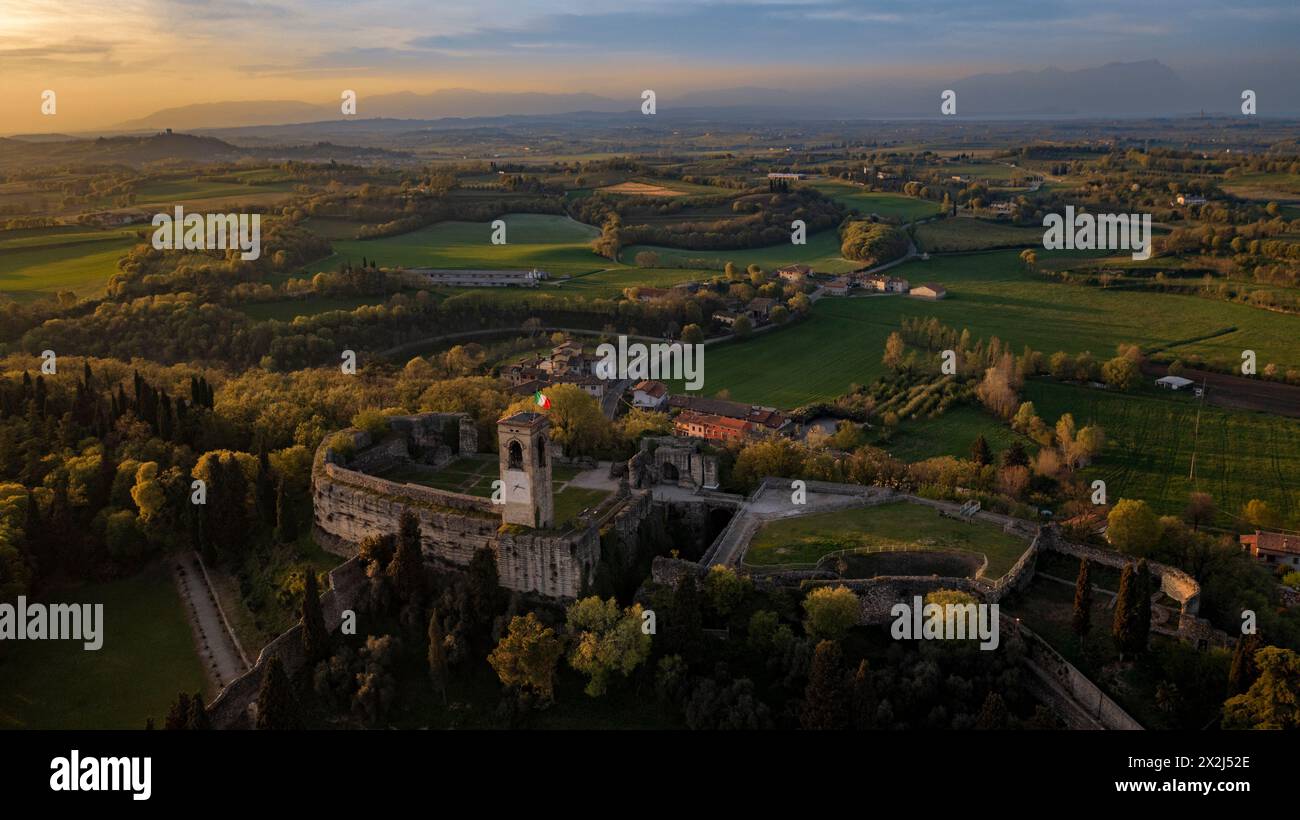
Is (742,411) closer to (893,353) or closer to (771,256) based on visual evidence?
(893,353)

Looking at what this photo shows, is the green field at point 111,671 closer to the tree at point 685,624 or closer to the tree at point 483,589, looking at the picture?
the tree at point 483,589

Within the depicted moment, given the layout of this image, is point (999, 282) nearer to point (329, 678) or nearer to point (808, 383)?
point (808, 383)

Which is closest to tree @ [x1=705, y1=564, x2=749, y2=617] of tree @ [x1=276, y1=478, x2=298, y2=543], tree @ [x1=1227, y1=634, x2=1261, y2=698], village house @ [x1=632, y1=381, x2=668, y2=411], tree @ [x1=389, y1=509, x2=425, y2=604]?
tree @ [x1=389, y1=509, x2=425, y2=604]

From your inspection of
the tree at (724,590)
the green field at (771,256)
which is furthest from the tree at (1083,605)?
the green field at (771,256)

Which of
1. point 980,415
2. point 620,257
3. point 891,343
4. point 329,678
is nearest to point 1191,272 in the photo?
point 891,343

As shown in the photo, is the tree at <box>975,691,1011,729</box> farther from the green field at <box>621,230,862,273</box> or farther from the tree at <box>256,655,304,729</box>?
the green field at <box>621,230,862,273</box>
